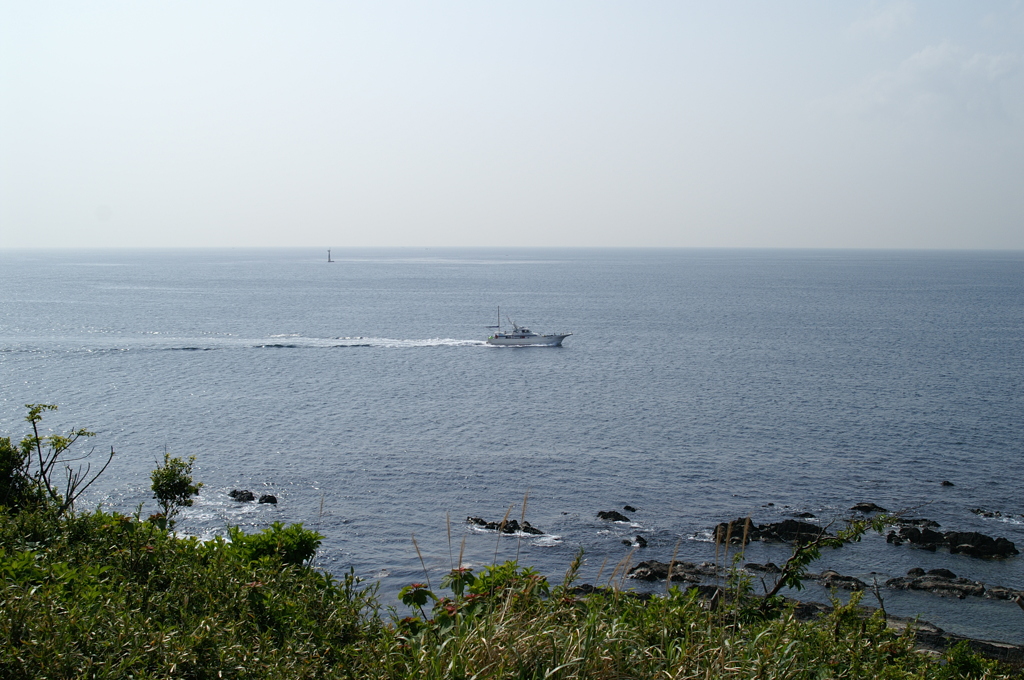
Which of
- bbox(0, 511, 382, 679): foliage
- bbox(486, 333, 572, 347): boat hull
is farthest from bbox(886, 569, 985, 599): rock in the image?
bbox(486, 333, 572, 347): boat hull

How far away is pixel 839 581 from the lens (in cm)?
3158


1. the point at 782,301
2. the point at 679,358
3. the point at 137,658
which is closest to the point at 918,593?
the point at 137,658

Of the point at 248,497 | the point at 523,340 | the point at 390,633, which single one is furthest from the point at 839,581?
the point at 523,340

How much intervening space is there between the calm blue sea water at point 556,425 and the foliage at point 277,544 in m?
5.01

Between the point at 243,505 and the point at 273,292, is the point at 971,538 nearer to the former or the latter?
the point at 243,505

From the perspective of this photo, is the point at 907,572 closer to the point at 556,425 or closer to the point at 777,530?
the point at 777,530

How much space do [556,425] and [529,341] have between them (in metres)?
39.2

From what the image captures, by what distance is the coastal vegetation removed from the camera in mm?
7973

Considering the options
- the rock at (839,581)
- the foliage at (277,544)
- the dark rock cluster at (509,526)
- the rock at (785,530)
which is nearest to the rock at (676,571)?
the rock at (839,581)

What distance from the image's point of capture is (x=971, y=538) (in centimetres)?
3531

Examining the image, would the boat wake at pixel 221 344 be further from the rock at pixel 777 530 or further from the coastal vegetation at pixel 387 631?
the coastal vegetation at pixel 387 631

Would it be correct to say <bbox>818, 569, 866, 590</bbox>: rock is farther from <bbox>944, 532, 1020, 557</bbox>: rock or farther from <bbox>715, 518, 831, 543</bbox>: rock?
<bbox>944, 532, 1020, 557</bbox>: rock

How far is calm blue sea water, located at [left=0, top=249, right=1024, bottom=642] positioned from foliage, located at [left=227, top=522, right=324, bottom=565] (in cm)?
501

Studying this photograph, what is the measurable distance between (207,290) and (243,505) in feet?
502
